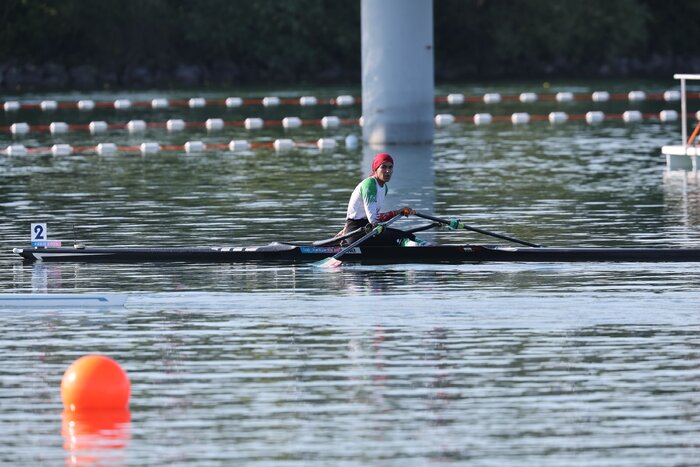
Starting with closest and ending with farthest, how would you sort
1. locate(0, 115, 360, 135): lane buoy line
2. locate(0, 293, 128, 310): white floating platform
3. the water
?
the water
locate(0, 293, 128, 310): white floating platform
locate(0, 115, 360, 135): lane buoy line

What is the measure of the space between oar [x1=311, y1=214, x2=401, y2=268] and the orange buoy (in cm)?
587

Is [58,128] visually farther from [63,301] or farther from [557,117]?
[63,301]

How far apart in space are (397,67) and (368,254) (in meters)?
14.3

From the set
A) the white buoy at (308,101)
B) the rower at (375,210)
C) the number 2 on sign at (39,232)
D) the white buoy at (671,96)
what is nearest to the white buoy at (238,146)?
the white buoy at (308,101)

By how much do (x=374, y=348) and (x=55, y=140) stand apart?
962 inches

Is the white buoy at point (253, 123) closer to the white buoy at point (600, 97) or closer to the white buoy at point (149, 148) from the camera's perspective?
the white buoy at point (149, 148)

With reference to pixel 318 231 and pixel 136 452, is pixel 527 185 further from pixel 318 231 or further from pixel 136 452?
pixel 136 452

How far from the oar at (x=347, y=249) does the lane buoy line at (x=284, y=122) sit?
72.1 feet

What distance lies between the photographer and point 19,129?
124 feet

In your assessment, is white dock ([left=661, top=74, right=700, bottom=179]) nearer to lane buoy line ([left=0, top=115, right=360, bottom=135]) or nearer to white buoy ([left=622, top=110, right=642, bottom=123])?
white buoy ([left=622, top=110, right=642, bottom=123])

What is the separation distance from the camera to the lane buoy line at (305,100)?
46469 millimetres

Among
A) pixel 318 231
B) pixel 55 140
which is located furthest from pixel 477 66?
pixel 318 231

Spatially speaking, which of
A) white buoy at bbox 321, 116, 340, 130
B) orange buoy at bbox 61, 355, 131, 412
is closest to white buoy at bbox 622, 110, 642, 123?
white buoy at bbox 321, 116, 340, 130

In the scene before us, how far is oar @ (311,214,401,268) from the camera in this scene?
53.5 ft
